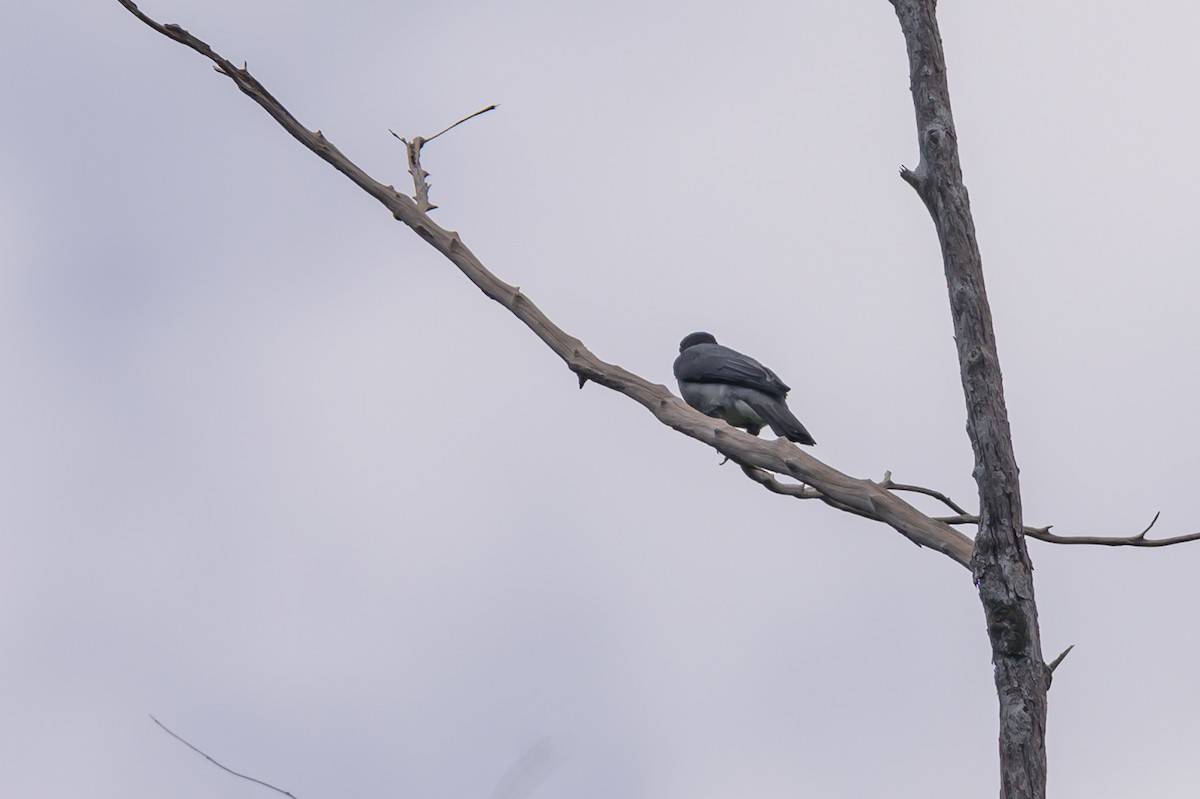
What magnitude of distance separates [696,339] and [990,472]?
682 centimetres

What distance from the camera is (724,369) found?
966 centimetres

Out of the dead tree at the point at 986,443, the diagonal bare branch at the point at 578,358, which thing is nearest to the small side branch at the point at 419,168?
the diagonal bare branch at the point at 578,358

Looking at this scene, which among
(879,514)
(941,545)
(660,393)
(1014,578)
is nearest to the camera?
(1014,578)

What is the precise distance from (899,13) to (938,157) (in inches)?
21.7

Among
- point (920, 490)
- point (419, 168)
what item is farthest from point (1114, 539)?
point (419, 168)

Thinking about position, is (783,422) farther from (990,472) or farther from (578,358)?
(990,472)

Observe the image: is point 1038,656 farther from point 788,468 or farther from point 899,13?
point 899,13

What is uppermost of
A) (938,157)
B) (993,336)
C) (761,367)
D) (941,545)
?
(761,367)

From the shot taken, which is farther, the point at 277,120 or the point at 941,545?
the point at 277,120

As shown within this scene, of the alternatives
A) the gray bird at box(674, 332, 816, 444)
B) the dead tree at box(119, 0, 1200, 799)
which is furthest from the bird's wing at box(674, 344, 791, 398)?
Result: the dead tree at box(119, 0, 1200, 799)

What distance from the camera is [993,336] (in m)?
4.58

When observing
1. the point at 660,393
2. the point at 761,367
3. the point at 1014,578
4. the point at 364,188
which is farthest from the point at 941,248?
the point at 761,367

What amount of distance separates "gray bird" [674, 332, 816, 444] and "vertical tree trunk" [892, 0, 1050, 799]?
13.5 feet

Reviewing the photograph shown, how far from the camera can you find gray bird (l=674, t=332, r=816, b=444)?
8953 millimetres
